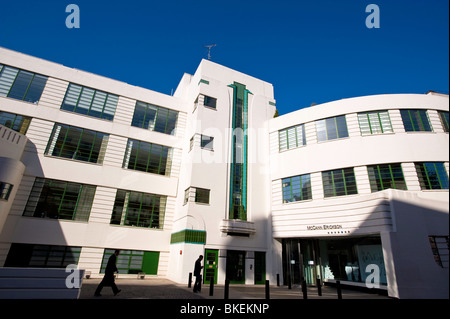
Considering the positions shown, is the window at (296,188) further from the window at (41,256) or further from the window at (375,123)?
the window at (41,256)

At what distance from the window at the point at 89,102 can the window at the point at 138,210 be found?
22.0ft

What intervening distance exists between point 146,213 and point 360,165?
52.0ft

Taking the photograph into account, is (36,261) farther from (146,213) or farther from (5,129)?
(5,129)

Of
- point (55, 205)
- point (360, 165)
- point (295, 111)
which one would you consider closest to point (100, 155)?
point (55, 205)

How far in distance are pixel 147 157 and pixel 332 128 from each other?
584 inches

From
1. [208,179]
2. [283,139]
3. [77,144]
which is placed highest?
[283,139]

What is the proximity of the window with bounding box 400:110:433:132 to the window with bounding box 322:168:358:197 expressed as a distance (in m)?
4.87

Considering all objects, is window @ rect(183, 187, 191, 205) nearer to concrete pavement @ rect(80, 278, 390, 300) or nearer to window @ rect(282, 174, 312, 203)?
concrete pavement @ rect(80, 278, 390, 300)

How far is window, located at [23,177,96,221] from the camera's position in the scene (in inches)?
672

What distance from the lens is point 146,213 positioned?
1986 centimetres

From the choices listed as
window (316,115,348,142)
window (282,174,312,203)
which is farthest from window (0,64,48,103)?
window (316,115,348,142)

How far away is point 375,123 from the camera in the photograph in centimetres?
1811

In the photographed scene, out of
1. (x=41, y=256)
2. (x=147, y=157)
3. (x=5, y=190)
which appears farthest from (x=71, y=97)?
(x=41, y=256)

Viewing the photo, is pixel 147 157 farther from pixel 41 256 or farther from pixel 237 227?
pixel 41 256
